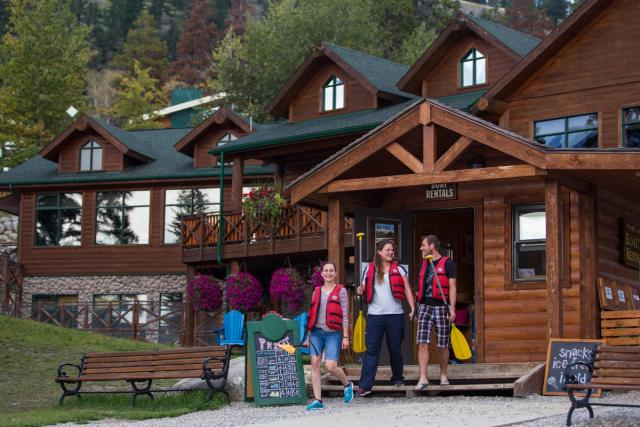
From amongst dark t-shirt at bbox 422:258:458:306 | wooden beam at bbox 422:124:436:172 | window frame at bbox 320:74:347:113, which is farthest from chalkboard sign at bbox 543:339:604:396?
window frame at bbox 320:74:347:113

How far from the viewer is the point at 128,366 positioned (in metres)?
16.6

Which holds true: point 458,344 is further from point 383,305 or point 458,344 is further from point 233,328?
point 233,328

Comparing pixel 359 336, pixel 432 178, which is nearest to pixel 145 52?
pixel 432 178

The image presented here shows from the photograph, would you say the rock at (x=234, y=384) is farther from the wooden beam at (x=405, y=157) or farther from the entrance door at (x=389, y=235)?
the wooden beam at (x=405, y=157)

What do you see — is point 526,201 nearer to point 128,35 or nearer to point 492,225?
point 492,225

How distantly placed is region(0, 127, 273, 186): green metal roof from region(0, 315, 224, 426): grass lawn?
349 inches

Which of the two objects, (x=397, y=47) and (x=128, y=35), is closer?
(x=397, y=47)

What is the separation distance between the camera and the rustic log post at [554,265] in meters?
15.5

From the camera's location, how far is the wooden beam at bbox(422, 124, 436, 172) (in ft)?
53.9

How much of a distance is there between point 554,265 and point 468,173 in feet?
5.65

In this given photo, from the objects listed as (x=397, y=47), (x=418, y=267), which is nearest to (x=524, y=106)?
(x=418, y=267)

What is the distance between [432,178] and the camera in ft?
53.6

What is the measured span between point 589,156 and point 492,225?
2.53 m

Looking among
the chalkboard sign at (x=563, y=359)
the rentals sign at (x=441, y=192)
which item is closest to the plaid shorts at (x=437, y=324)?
the chalkboard sign at (x=563, y=359)
